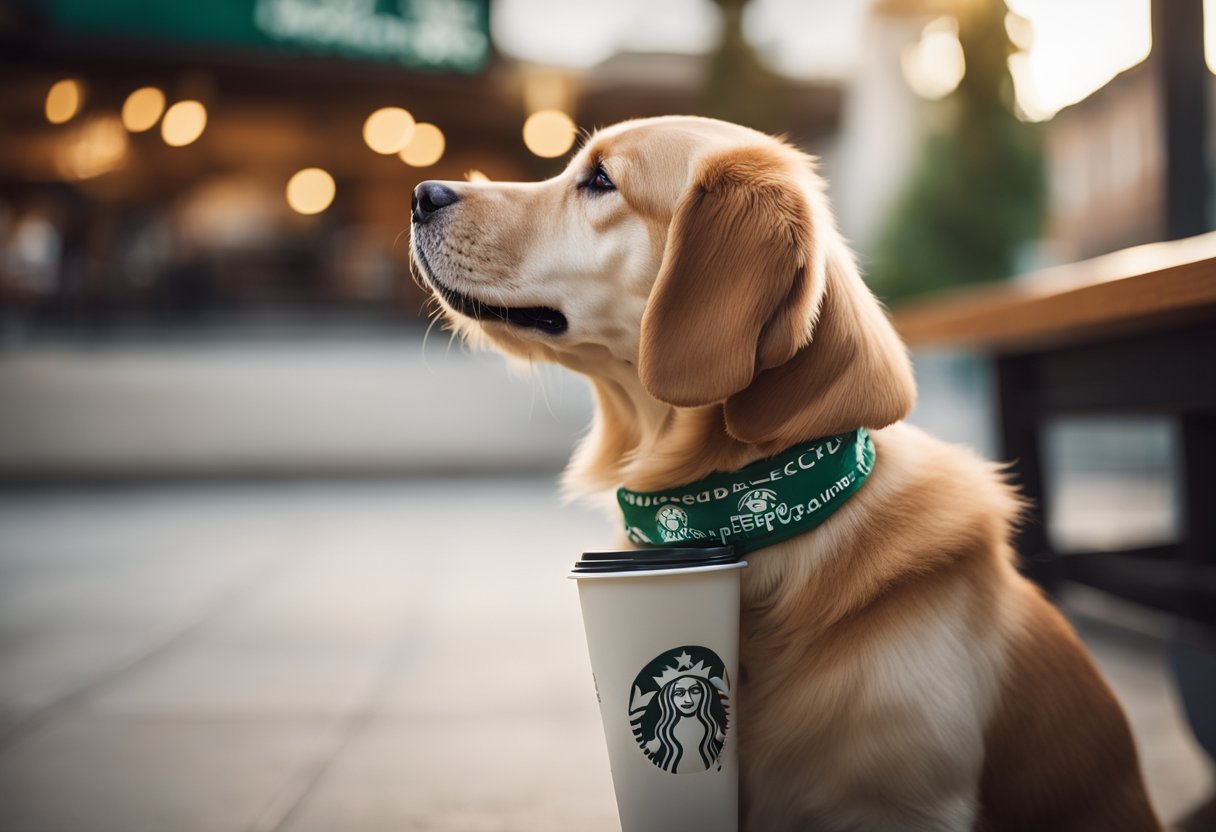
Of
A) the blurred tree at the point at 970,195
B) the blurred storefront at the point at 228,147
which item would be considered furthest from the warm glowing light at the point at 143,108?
the blurred tree at the point at 970,195

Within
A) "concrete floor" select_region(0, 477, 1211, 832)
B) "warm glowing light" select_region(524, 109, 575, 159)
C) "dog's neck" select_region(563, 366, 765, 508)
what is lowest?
"concrete floor" select_region(0, 477, 1211, 832)

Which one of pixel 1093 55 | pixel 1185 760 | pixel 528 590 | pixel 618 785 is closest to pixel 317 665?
pixel 528 590

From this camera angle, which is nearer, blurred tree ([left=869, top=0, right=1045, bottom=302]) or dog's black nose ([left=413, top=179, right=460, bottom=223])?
dog's black nose ([left=413, top=179, right=460, bottom=223])

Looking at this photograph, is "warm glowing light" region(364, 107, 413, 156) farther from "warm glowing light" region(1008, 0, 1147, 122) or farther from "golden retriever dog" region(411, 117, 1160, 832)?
"golden retriever dog" region(411, 117, 1160, 832)

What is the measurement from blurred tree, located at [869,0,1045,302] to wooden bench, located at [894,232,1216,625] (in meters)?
3.87

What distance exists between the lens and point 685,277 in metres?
1.23

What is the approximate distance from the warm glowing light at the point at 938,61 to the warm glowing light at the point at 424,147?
4232 millimetres

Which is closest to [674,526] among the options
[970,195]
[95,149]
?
[970,195]

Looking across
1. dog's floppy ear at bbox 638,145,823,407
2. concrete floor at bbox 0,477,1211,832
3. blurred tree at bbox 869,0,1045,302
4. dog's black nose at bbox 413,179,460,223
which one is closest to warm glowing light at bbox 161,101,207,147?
concrete floor at bbox 0,477,1211,832

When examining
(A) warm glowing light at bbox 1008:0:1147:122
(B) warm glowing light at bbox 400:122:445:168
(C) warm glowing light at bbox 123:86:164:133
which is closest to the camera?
(A) warm glowing light at bbox 1008:0:1147:122

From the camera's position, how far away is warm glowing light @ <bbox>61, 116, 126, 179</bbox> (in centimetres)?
780

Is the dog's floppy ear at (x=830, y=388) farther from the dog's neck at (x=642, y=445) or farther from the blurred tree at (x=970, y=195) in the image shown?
the blurred tree at (x=970, y=195)

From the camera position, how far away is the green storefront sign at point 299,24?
22.9 feet

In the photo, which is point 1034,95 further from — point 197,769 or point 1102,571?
point 197,769
